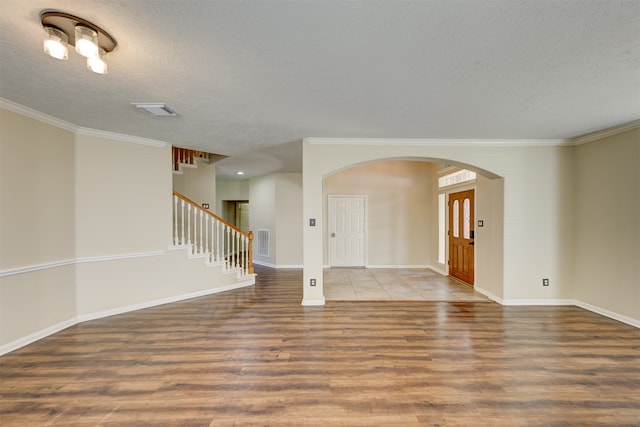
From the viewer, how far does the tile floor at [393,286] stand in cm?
458

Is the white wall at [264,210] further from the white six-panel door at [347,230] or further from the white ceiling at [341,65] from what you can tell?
the white ceiling at [341,65]

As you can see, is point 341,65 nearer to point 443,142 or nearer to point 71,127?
point 443,142

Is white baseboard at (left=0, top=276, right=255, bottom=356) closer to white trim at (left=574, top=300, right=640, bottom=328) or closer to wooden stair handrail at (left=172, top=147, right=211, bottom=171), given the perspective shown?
wooden stair handrail at (left=172, top=147, right=211, bottom=171)

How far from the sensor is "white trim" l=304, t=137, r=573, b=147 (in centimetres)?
407

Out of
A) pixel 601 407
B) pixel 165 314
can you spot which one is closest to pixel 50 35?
pixel 165 314

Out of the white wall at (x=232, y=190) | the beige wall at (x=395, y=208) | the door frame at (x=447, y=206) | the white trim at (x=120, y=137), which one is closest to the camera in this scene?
the white trim at (x=120, y=137)

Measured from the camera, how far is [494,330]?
330 centimetres

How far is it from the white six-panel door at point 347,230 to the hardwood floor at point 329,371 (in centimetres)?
328

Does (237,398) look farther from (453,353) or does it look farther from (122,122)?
(122,122)

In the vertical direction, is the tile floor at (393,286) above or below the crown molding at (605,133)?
below

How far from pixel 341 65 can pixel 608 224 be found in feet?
14.1

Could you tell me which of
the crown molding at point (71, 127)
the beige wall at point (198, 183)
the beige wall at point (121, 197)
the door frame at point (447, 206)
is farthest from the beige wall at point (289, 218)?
A: the door frame at point (447, 206)

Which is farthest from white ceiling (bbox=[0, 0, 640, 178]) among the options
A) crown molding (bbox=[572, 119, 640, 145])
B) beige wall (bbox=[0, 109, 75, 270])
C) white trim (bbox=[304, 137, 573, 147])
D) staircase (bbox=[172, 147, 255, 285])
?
staircase (bbox=[172, 147, 255, 285])

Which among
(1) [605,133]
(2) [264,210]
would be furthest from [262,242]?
(1) [605,133]
